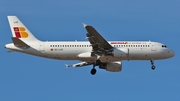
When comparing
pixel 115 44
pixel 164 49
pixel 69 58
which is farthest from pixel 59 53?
pixel 164 49

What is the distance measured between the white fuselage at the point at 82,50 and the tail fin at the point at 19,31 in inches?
64.2

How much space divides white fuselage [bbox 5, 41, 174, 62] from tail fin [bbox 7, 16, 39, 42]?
1.63 meters

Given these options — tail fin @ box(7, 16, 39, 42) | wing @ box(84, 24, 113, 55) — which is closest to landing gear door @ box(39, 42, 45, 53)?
tail fin @ box(7, 16, 39, 42)

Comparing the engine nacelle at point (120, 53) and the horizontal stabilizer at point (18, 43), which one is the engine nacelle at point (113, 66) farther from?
the horizontal stabilizer at point (18, 43)

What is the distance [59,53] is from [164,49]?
666 inches

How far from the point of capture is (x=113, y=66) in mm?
105125

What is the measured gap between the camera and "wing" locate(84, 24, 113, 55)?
316 feet

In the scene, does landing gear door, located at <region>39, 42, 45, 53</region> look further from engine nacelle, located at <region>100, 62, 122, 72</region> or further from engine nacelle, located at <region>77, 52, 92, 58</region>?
engine nacelle, located at <region>100, 62, 122, 72</region>

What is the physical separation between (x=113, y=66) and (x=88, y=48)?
7481 millimetres

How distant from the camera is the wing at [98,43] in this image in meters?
96.4

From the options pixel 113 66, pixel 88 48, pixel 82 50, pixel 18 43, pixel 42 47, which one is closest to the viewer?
pixel 18 43

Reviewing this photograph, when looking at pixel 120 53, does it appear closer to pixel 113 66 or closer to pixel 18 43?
pixel 113 66

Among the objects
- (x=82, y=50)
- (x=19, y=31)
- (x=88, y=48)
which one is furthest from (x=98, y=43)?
(x=19, y=31)

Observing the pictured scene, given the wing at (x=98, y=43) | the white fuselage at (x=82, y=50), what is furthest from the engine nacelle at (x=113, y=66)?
the wing at (x=98, y=43)
